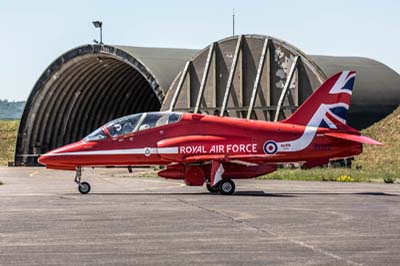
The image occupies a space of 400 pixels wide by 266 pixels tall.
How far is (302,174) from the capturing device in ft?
114

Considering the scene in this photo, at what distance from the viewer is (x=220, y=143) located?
973 inches

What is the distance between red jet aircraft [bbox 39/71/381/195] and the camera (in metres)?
24.5

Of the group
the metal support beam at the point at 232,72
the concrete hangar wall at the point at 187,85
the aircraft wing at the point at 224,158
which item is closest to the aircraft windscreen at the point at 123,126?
the aircraft wing at the point at 224,158

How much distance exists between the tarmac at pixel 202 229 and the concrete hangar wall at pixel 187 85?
65.8 ft

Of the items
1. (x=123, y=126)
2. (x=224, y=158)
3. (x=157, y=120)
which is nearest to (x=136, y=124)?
(x=123, y=126)

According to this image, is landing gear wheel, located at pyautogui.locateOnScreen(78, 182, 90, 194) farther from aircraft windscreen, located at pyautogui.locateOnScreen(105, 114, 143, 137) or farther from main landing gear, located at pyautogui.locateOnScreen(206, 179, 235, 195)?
main landing gear, located at pyautogui.locateOnScreen(206, 179, 235, 195)

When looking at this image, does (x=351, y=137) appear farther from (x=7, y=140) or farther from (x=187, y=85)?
(x=7, y=140)

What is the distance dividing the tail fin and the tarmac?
2.49 m

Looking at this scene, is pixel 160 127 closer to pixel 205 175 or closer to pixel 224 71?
pixel 205 175

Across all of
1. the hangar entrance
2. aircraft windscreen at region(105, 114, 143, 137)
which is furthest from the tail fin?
the hangar entrance

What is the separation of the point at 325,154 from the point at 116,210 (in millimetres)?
8007

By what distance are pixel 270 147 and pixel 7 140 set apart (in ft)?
199

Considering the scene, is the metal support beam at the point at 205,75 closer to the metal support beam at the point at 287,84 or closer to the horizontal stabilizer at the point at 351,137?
the metal support beam at the point at 287,84

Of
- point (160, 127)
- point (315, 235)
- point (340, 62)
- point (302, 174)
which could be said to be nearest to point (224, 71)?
point (340, 62)
